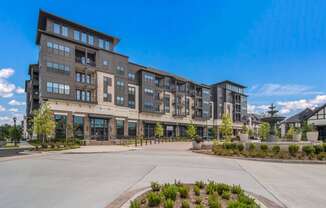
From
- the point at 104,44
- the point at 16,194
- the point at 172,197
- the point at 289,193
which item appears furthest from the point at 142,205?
the point at 104,44

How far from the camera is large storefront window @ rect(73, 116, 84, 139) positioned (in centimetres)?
4366

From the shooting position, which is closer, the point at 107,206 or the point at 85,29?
the point at 107,206

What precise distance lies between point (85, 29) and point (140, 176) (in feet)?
145

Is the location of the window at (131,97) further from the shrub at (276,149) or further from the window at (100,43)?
the shrub at (276,149)

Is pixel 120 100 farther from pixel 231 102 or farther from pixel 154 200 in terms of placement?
pixel 231 102

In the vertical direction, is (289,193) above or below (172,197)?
below

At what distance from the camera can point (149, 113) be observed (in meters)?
60.8

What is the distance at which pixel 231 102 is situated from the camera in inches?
3524

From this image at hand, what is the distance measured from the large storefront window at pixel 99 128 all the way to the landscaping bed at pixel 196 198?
138ft

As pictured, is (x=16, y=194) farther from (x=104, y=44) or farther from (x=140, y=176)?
(x=104, y=44)

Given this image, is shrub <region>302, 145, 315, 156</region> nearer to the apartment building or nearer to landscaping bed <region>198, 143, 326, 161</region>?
landscaping bed <region>198, 143, 326, 161</region>

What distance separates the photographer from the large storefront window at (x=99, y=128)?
4692 cm

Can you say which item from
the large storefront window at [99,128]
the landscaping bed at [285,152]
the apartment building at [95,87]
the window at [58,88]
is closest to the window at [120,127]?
the apartment building at [95,87]

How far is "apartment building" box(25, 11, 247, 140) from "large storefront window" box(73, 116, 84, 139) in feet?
0.63
